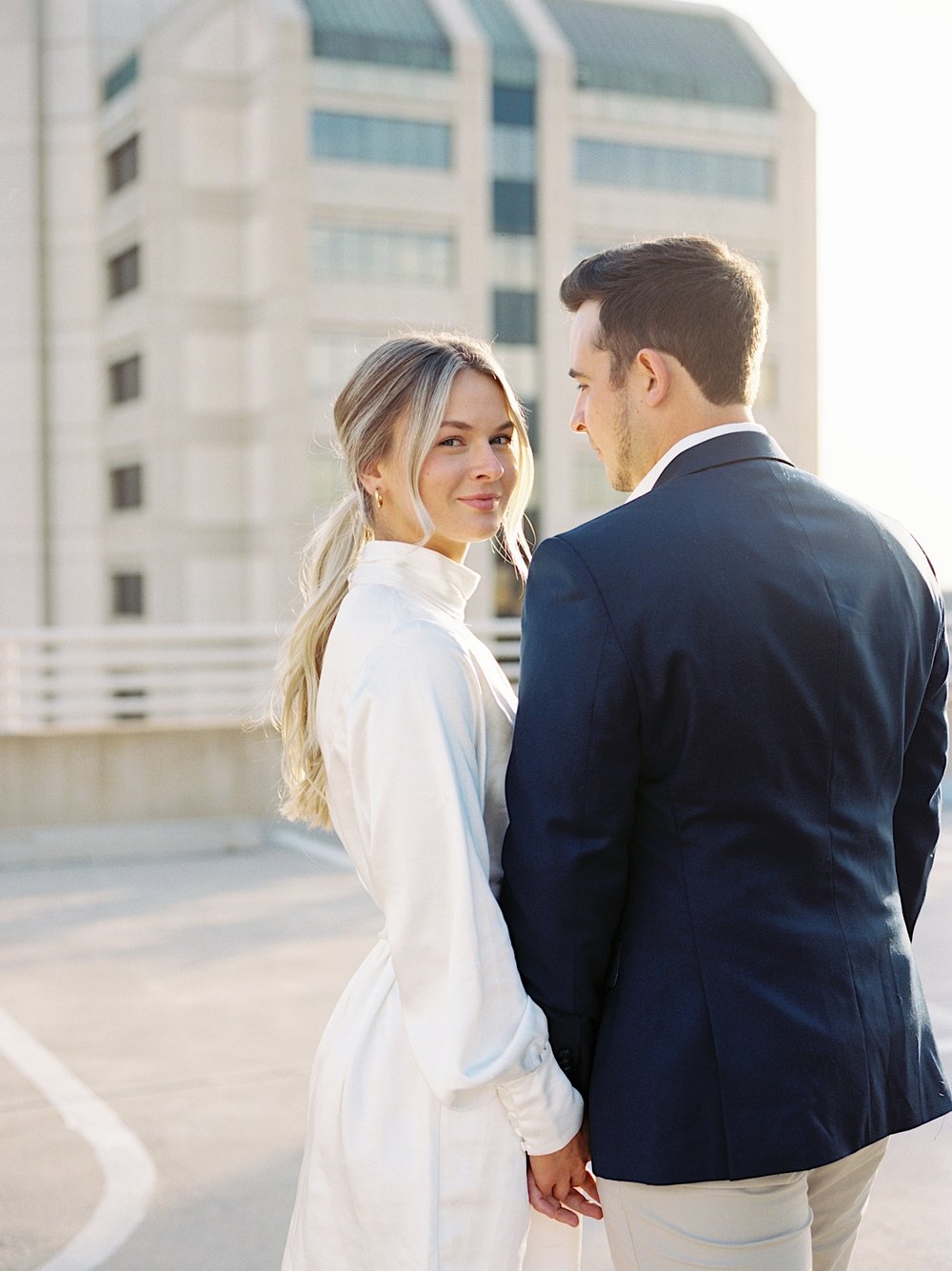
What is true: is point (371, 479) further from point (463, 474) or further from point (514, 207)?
point (514, 207)

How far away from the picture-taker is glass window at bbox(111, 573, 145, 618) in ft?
171

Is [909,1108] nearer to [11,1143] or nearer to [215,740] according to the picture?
[11,1143]

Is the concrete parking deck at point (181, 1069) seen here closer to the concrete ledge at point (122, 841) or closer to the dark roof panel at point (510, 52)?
the concrete ledge at point (122, 841)

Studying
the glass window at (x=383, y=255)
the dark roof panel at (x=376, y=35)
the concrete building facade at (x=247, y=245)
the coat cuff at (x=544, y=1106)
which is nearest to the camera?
the coat cuff at (x=544, y=1106)

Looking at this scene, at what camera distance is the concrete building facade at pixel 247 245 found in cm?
5028

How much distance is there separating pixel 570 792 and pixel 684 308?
1.95 feet

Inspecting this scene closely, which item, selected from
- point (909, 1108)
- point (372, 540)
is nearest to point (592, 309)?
point (372, 540)

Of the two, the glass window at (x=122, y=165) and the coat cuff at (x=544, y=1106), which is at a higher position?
the glass window at (x=122, y=165)

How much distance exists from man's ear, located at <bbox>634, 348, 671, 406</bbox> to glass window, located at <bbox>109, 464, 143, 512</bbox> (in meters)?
51.0

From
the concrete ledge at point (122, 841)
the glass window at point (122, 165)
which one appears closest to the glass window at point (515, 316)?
the glass window at point (122, 165)

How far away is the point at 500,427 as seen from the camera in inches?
83.7

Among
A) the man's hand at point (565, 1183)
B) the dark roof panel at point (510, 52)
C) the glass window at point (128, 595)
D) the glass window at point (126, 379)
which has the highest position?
the dark roof panel at point (510, 52)

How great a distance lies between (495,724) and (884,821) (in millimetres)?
515

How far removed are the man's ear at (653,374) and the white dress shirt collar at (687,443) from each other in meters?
0.06
